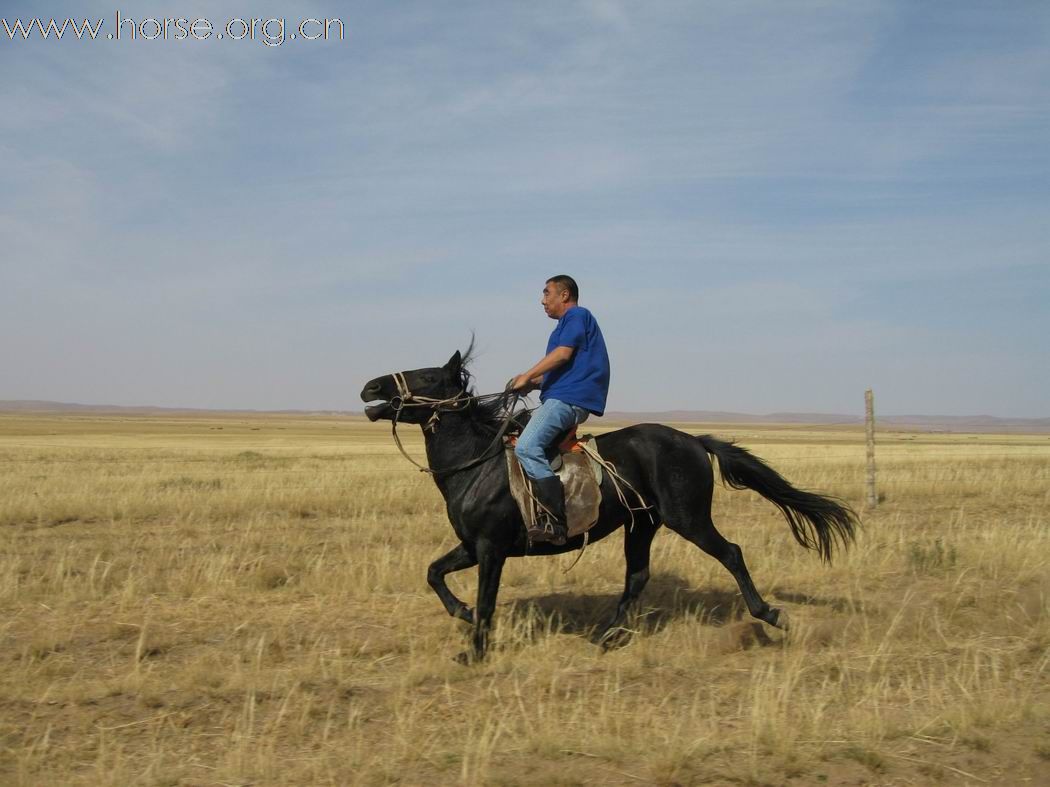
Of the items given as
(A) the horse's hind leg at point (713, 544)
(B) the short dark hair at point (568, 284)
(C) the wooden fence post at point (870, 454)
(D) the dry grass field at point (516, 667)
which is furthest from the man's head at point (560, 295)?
(C) the wooden fence post at point (870, 454)

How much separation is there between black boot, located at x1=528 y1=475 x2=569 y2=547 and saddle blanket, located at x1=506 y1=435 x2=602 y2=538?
6 cm

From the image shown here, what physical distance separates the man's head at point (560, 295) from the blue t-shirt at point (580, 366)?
150 mm

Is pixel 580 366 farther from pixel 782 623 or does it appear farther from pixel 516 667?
pixel 782 623

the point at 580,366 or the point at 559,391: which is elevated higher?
the point at 580,366

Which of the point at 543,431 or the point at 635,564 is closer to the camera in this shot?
the point at 543,431

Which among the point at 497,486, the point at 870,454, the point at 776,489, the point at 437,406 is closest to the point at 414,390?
the point at 437,406

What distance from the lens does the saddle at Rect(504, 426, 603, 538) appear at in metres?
6.96

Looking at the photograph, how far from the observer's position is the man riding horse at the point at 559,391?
696 cm

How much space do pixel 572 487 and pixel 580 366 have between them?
98cm

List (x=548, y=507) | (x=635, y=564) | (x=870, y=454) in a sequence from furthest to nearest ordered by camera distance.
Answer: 1. (x=870, y=454)
2. (x=635, y=564)
3. (x=548, y=507)

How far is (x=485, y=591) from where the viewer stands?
22.5 feet

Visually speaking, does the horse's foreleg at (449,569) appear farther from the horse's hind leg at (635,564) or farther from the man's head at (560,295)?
the man's head at (560,295)

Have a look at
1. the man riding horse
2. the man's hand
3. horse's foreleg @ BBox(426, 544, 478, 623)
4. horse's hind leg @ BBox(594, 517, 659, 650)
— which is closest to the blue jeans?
the man riding horse

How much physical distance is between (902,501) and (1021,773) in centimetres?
1399
